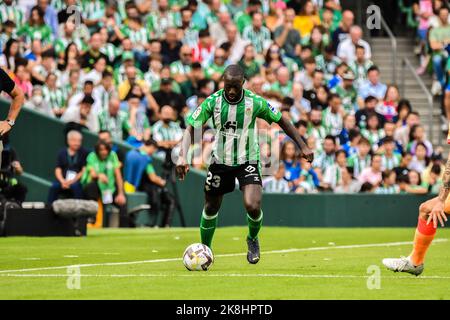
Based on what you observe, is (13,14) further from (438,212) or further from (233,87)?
(438,212)

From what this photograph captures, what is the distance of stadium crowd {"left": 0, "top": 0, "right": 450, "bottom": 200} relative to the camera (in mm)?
27031

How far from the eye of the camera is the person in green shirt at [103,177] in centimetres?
2553

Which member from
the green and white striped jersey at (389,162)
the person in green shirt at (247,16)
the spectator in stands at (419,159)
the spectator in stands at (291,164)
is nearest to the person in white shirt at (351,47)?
the person in green shirt at (247,16)

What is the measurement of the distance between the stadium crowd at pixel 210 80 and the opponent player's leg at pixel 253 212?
970cm

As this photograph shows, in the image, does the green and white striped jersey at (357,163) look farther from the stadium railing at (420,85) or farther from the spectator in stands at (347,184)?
the stadium railing at (420,85)

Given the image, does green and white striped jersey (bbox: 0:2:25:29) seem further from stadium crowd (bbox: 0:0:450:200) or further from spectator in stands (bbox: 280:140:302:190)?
spectator in stands (bbox: 280:140:302:190)

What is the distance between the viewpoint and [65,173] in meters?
25.3

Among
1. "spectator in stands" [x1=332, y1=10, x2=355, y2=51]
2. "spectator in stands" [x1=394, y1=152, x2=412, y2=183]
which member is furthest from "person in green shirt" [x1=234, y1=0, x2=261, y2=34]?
"spectator in stands" [x1=394, y1=152, x2=412, y2=183]

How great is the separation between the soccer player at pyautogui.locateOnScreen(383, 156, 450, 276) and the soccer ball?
1923 millimetres

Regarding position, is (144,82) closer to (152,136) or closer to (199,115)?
(152,136)

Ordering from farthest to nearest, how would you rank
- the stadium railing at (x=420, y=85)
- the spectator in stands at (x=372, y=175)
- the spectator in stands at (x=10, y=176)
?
the stadium railing at (x=420, y=85)
the spectator in stands at (x=372, y=175)
the spectator in stands at (x=10, y=176)

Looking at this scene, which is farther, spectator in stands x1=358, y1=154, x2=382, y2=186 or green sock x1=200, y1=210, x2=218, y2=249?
spectator in stands x1=358, y1=154, x2=382, y2=186

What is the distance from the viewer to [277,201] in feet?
89.8

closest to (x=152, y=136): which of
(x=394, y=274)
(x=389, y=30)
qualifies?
(x=389, y=30)
